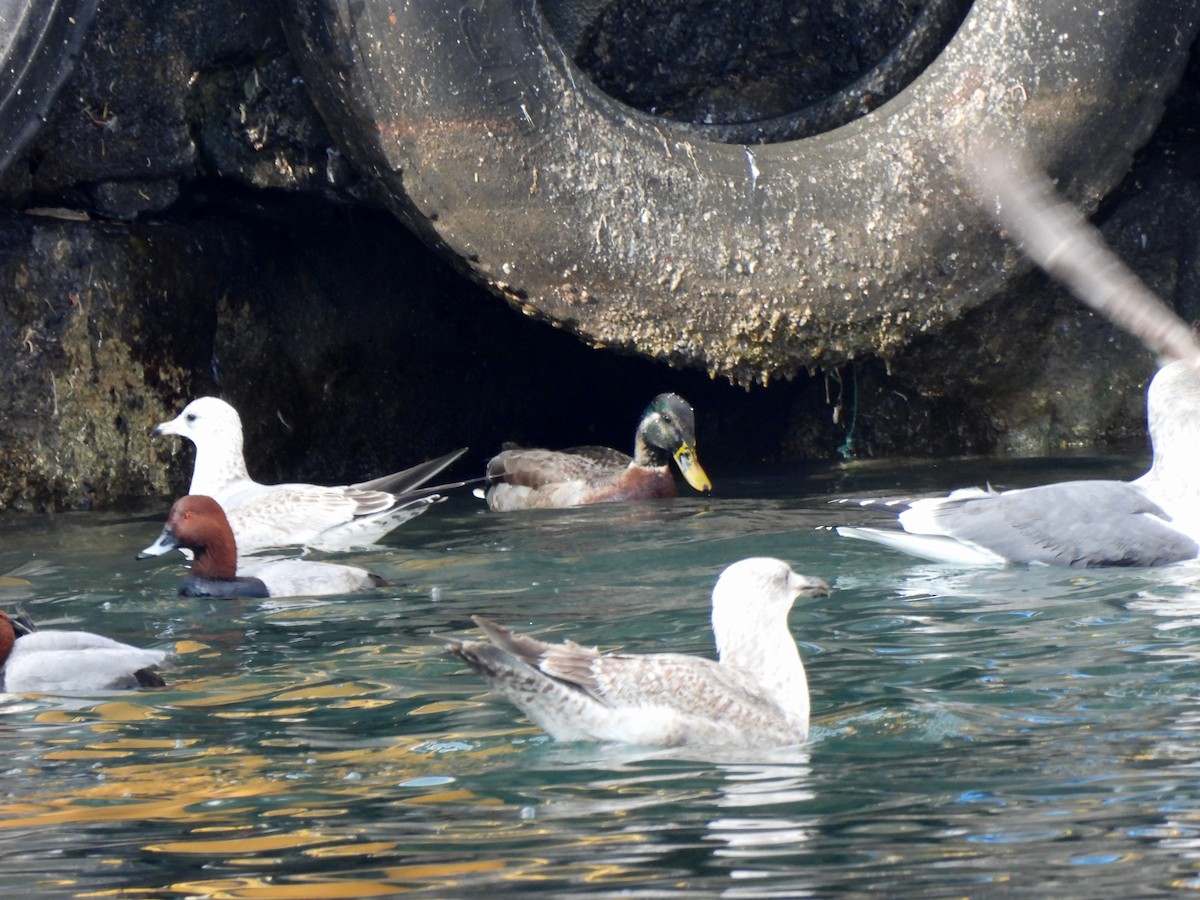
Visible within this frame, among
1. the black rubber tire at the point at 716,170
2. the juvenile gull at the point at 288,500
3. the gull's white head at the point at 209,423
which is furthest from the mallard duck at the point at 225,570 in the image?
the black rubber tire at the point at 716,170

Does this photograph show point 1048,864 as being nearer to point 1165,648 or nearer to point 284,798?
point 284,798

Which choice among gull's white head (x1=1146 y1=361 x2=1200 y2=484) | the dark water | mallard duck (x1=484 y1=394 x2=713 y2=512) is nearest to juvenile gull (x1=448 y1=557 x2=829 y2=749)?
the dark water

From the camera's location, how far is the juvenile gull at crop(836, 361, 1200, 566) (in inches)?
243

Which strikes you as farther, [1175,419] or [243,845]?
[1175,419]

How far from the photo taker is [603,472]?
9094 millimetres

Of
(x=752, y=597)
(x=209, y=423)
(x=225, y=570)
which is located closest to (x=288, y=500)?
(x=209, y=423)

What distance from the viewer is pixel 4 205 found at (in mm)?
8070

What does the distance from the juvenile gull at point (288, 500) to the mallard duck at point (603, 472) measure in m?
0.89

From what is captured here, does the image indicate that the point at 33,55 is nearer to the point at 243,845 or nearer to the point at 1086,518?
the point at 1086,518

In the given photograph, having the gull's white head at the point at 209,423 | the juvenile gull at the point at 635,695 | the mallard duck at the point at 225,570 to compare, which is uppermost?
the gull's white head at the point at 209,423

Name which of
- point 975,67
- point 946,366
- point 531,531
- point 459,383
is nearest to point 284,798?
point 531,531

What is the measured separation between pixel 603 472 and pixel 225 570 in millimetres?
3024

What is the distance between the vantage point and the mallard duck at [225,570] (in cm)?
629

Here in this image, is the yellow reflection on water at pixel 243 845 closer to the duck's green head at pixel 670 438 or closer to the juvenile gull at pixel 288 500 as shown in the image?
the juvenile gull at pixel 288 500
